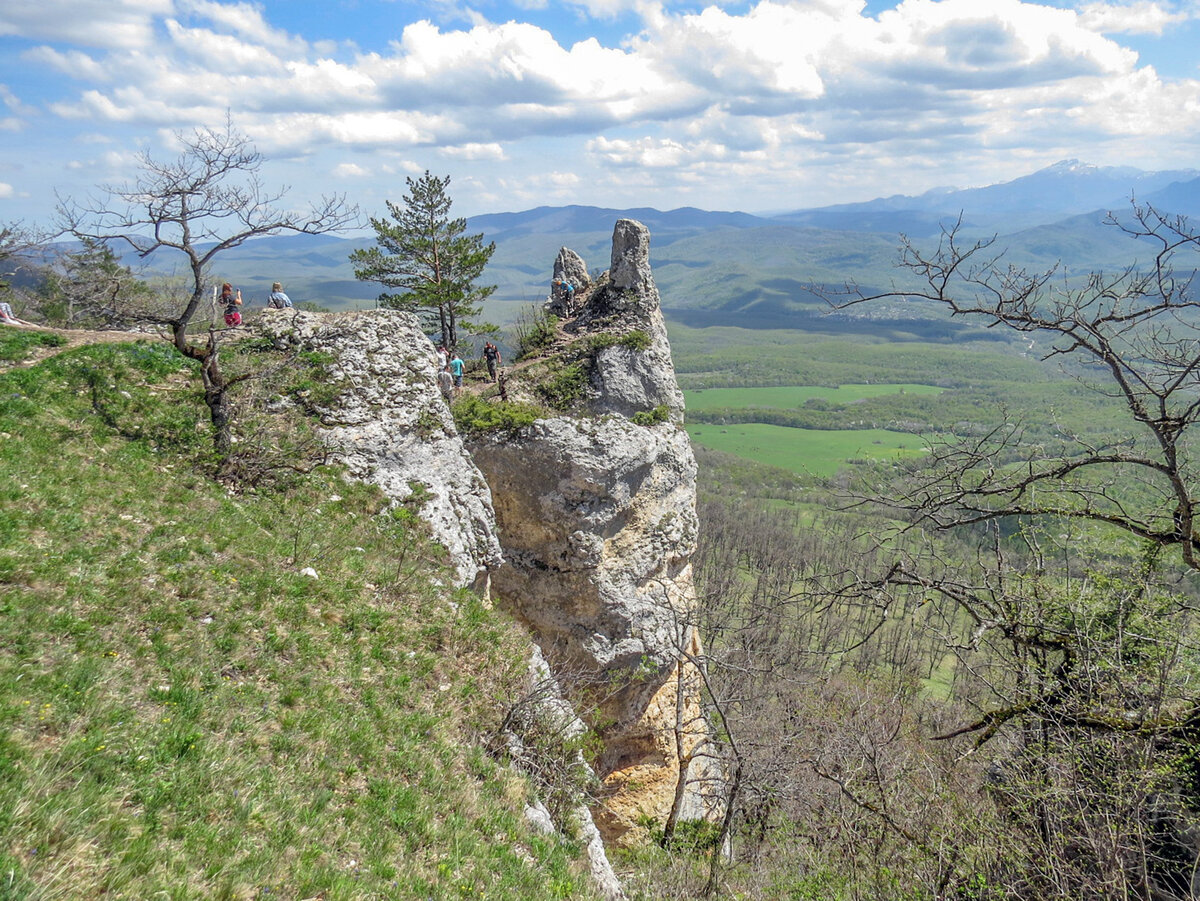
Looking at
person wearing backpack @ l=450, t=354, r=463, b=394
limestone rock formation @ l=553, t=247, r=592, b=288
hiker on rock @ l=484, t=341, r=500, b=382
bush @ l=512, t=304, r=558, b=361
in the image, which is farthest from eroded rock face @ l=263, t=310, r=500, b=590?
limestone rock formation @ l=553, t=247, r=592, b=288

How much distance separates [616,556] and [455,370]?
9373 millimetres

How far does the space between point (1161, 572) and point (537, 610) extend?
622 inches

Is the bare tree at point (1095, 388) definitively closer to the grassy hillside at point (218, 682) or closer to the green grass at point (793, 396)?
the grassy hillside at point (218, 682)

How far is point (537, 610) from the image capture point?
817 inches

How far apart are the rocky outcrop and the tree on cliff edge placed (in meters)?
9.66

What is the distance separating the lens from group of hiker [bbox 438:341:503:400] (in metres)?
21.4

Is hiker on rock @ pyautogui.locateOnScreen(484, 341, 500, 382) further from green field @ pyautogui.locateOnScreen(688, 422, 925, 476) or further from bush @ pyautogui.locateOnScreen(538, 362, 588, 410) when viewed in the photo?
green field @ pyautogui.locateOnScreen(688, 422, 925, 476)

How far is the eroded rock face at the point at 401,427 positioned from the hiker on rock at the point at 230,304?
4.96 ft

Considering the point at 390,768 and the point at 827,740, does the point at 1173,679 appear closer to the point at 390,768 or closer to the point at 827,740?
the point at 390,768

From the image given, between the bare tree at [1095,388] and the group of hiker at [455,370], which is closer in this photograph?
the bare tree at [1095,388]

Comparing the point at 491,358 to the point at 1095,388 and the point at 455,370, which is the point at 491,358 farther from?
the point at 1095,388

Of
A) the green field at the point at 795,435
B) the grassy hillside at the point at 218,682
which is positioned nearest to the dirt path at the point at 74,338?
the grassy hillside at the point at 218,682

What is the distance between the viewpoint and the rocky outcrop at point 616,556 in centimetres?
2019

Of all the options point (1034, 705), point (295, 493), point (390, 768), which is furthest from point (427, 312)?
point (1034, 705)
